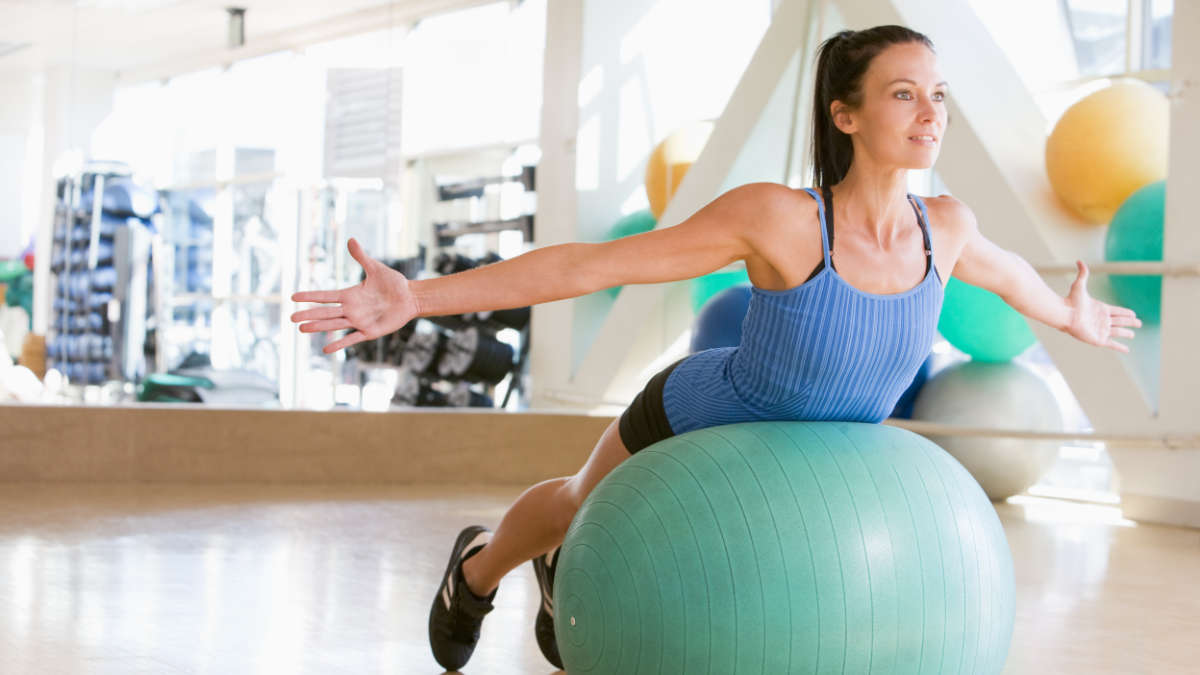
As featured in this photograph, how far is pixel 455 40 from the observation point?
26.7 feet

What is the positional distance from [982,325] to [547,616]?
2.97 m

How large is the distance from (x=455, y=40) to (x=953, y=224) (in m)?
6.83

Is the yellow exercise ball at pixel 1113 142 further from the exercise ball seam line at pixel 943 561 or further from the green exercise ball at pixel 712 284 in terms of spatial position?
the exercise ball seam line at pixel 943 561

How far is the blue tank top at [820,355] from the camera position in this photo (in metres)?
1.54

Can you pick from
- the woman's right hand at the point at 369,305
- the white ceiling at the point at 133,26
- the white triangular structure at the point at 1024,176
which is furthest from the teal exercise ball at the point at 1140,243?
the white ceiling at the point at 133,26

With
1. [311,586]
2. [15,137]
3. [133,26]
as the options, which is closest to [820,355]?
[311,586]

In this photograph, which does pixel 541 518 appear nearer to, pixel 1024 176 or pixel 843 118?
pixel 843 118

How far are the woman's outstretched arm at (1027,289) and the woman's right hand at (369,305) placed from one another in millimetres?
806

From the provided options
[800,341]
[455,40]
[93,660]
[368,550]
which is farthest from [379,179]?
[800,341]

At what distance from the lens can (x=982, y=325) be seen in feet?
14.8

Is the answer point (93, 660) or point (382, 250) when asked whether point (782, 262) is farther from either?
point (382, 250)

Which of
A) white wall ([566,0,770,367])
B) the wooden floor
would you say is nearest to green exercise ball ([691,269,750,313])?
white wall ([566,0,770,367])

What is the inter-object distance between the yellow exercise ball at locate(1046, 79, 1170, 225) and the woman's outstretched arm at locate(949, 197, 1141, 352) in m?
2.43

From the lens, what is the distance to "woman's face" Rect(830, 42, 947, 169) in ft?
5.14
